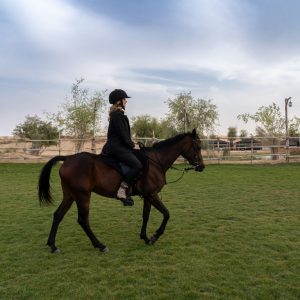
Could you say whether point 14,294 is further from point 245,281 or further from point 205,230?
point 205,230

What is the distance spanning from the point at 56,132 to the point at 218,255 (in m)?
44.0

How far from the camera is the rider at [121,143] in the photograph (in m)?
6.13

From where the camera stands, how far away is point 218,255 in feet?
18.1

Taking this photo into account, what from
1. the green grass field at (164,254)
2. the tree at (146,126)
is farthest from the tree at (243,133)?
the green grass field at (164,254)

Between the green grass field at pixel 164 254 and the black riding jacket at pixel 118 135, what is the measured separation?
1.64 metres

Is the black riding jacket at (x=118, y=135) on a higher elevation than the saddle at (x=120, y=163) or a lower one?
higher

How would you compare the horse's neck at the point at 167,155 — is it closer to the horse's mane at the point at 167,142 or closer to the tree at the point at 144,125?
the horse's mane at the point at 167,142

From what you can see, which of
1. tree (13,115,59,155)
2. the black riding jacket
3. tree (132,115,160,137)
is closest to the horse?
the black riding jacket

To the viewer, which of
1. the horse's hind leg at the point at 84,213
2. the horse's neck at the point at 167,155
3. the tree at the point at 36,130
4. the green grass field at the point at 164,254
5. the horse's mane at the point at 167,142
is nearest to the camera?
the green grass field at the point at 164,254

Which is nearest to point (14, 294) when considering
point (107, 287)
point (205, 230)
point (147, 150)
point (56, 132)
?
point (107, 287)

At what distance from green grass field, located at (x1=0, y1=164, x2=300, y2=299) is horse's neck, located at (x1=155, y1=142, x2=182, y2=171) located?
134 cm

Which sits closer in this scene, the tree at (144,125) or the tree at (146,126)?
the tree at (146,126)

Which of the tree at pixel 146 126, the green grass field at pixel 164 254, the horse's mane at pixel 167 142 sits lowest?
the green grass field at pixel 164 254

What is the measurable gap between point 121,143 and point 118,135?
5.9 inches
